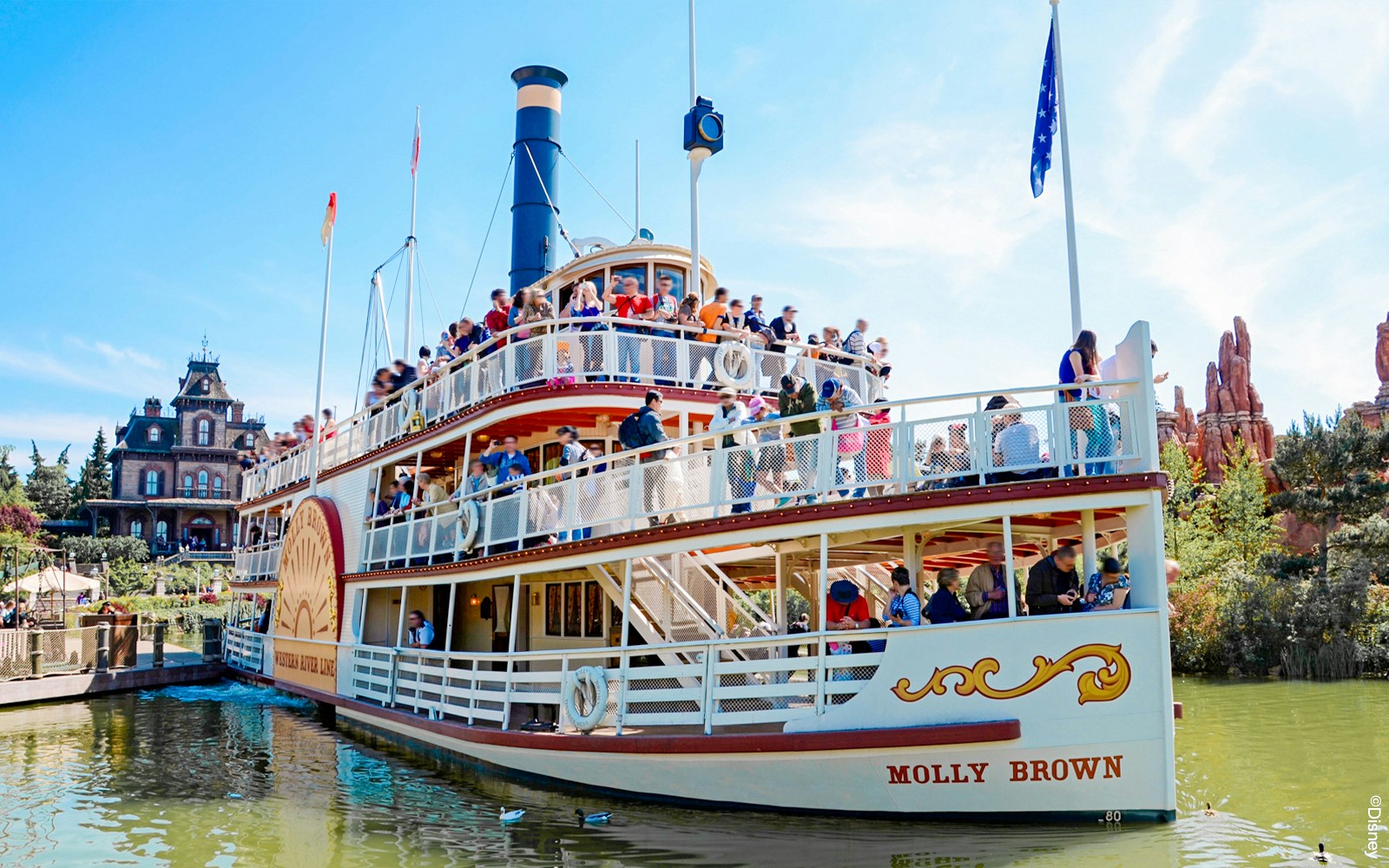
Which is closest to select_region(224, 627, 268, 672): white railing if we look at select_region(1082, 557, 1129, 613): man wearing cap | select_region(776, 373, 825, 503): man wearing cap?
select_region(776, 373, 825, 503): man wearing cap

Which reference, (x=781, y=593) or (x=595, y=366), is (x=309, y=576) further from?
(x=781, y=593)

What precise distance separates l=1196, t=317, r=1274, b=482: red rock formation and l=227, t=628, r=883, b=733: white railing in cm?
8458

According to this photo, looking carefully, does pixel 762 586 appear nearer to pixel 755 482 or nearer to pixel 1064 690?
pixel 755 482

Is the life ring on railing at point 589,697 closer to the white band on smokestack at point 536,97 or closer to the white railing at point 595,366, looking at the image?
the white railing at point 595,366

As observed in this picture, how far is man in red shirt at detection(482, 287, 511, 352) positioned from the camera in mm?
15328

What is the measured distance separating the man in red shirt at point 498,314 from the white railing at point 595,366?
254mm

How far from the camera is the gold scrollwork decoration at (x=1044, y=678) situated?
819cm

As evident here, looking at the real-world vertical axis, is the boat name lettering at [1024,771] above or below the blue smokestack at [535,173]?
below

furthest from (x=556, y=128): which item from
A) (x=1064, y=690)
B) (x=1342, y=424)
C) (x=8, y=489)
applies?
(x=8, y=489)

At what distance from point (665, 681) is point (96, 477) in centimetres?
9403

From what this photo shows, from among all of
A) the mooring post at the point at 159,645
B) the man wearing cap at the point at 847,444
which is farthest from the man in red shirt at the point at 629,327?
the mooring post at the point at 159,645

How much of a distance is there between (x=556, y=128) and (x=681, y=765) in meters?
17.7

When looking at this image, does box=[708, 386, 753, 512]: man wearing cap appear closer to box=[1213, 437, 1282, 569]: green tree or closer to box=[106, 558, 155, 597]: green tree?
box=[1213, 437, 1282, 569]: green tree

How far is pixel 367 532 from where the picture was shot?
17141 mm
